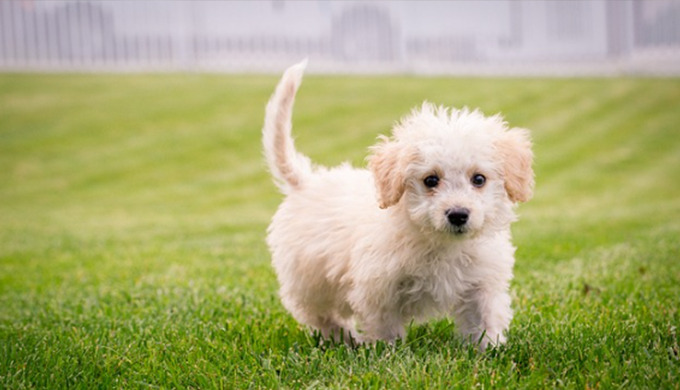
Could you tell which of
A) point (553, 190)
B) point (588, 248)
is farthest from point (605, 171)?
point (588, 248)

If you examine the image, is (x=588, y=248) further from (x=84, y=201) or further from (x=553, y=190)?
(x=84, y=201)

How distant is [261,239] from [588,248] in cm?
382

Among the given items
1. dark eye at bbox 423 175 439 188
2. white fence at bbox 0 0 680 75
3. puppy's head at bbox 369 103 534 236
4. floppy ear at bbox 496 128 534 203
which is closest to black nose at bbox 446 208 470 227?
puppy's head at bbox 369 103 534 236

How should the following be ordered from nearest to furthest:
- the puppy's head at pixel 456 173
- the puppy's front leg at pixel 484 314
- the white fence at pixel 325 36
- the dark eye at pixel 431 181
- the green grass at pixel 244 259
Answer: the green grass at pixel 244 259 → the puppy's head at pixel 456 173 → the dark eye at pixel 431 181 → the puppy's front leg at pixel 484 314 → the white fence at pixel 325 36

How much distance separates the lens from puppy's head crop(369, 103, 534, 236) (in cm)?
291

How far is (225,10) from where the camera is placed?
109ft

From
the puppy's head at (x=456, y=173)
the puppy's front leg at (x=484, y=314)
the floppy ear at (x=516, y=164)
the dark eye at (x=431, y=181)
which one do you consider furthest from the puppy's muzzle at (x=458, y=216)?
the puppy's front leg at (x=484, y=314)

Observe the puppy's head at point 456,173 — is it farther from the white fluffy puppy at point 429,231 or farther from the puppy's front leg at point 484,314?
the puppy's front leg at point 484,314

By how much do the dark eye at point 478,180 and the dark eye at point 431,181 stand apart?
6.2 inches

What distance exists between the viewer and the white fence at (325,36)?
31.8 metres

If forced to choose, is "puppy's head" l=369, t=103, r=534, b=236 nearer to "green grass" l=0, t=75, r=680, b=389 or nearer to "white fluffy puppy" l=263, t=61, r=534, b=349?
"white fluffy puppy" l=263, t=61, r=534, b=349

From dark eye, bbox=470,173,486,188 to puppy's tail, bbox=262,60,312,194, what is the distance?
1223 millimetres

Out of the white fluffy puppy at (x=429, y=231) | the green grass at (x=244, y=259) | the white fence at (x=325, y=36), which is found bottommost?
the green grass at (x=244, y=259)

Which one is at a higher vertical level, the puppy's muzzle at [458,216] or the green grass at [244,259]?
the puppy's muzzle at [458,216]
